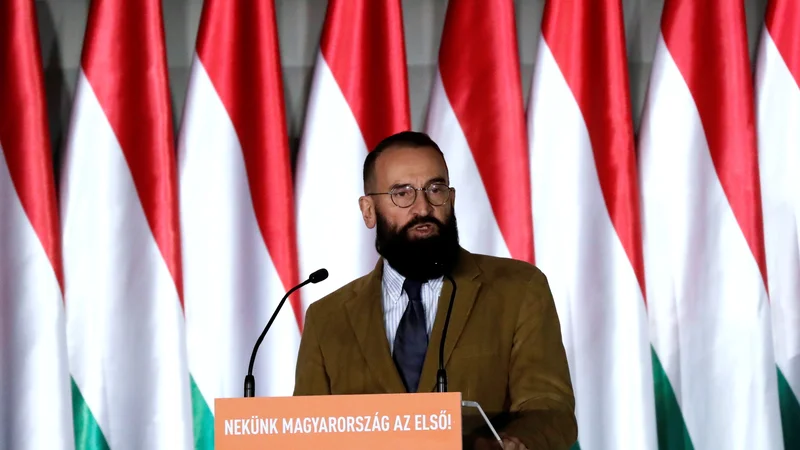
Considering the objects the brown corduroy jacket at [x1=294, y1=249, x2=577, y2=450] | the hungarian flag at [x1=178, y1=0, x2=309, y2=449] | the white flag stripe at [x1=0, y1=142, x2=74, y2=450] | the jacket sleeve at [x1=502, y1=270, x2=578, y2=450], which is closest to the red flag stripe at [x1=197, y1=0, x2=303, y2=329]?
the hungarian flag at [x1=178, y1=0, x2=309, y2=449]

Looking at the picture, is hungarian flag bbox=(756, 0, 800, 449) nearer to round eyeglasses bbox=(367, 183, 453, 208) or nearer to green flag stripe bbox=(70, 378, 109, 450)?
round eyeglasses bbox=(367, 183, 453, 208)

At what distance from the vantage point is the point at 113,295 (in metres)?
3.39

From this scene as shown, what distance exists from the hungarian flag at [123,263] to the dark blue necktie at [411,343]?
1222 mm

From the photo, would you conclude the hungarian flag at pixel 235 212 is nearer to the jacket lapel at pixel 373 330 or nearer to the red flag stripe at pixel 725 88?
the jacket lapel at pixel 373 330

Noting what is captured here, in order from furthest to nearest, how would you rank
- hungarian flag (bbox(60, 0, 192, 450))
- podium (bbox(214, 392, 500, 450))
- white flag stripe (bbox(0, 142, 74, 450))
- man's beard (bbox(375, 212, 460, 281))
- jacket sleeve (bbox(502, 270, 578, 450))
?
1. hungarian flag (bbox(60, 0, 192, 450))
2. white flag stripe (bbox(0, 142, 74, 450))
3. man's beard (bbox(375, 212, 460, 281))
4. jacket sleeve (bbox(502, 270, 578, 450))
5. podium (bbox(214, 392, 500, 450))

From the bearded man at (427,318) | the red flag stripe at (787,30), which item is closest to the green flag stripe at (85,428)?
the bearded man at (427,318)

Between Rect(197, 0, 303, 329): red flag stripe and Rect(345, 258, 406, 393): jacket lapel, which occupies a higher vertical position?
Rect(197, 0, 303, 329): red flag stripe

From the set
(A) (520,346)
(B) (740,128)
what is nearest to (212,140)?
(A) (520,346)

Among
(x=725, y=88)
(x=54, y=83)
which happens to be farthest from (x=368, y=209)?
(x=54, y=83)

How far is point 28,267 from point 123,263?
0.30m

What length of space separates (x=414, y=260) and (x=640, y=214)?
1401 millimetres

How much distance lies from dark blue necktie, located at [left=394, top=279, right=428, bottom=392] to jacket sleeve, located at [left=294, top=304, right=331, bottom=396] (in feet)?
0.64

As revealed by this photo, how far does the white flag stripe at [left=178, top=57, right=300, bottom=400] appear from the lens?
340cm

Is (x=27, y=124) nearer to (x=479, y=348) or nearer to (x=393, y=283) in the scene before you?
(x=393, y=283)
